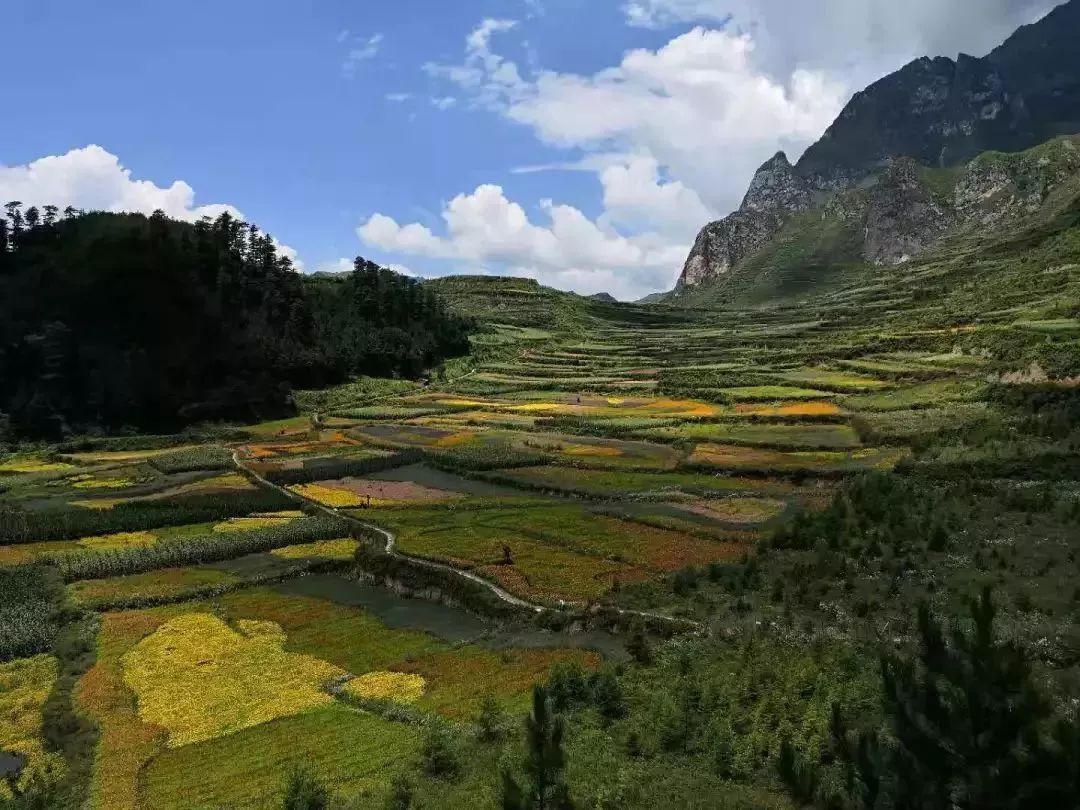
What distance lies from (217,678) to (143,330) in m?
107

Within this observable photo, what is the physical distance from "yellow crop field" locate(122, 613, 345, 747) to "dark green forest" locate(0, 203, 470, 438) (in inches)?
3551

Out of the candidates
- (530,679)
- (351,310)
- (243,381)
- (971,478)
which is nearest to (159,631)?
(530,679)

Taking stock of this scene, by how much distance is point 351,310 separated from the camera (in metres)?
186

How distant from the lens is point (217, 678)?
1476 inches

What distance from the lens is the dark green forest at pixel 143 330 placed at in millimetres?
121312

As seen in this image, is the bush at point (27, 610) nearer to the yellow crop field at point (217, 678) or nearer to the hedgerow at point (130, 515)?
the yellow crop field at point (217, 678)

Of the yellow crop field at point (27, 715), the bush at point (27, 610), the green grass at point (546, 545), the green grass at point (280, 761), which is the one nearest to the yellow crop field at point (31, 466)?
the bush at point (27, 610)

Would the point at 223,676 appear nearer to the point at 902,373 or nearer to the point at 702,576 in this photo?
the point at 702,576

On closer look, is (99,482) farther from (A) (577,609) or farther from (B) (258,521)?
(A) (577,609)

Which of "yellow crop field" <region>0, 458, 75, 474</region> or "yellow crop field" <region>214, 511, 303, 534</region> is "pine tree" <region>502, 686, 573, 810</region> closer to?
"yellow crop field" <region>214, 511, 303, 534</region>

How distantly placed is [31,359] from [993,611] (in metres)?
139

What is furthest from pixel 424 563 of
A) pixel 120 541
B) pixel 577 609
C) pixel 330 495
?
pixel 120 541

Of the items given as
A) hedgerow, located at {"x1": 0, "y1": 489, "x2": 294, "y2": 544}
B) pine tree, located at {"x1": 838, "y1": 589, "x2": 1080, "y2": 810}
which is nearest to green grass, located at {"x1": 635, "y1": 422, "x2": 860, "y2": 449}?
hedgerow, located at {"x1": 0, "y1": 489, "x2": 294, "y2": 544}

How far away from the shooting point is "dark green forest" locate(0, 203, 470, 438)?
12131cm
